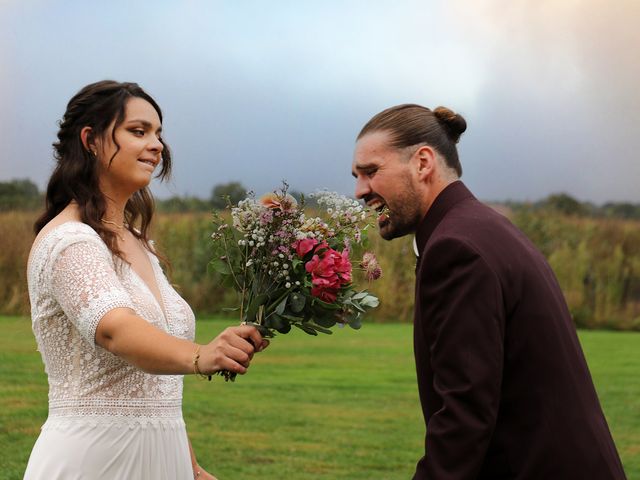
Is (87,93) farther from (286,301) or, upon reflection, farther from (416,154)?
(416,154)

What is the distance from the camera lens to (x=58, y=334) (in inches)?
129

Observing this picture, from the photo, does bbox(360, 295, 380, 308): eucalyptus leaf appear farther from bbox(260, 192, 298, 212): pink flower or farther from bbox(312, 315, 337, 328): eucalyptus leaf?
bbox(260, 192, 298, 212): pink flower

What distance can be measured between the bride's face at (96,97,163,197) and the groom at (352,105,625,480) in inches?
46.1

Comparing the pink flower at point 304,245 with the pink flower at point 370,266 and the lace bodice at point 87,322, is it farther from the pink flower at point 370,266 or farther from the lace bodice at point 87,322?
the lace bodice at point 87,322

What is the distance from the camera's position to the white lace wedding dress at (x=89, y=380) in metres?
3.17

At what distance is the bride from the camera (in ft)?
10.2

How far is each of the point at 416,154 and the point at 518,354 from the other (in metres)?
0.70

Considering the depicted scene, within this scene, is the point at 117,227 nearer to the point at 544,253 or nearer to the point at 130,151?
the point at 130,151

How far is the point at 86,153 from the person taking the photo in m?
3.49

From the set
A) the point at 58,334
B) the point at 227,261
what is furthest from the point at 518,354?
the point at 58,334

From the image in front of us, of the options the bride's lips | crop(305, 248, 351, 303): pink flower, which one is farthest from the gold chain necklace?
crop(305, 248, 351, 303): pink flower

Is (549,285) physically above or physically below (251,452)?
above

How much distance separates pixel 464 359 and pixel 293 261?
963 mm

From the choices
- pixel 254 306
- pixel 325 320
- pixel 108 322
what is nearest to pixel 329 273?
pixel 325 320
